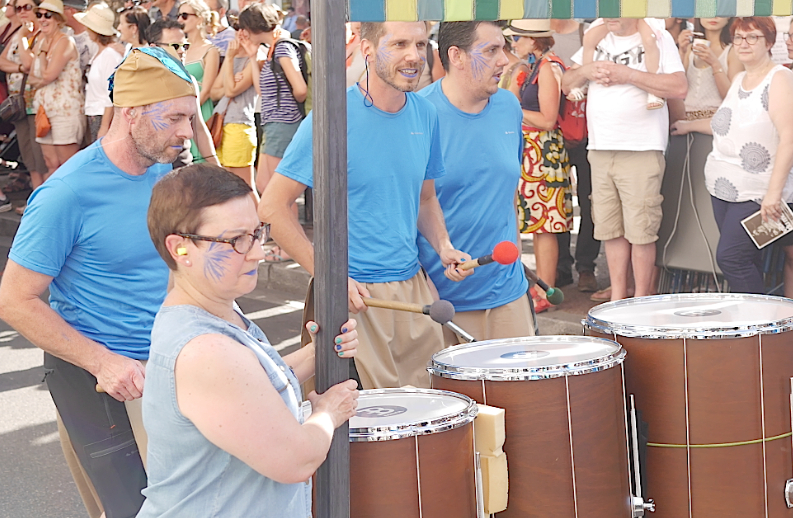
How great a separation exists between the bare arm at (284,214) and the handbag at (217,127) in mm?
4827

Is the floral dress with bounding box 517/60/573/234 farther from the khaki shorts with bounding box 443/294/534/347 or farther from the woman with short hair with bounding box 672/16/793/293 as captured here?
the khaki shorts with bounding box 443/294/534/347

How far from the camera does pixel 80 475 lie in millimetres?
3264

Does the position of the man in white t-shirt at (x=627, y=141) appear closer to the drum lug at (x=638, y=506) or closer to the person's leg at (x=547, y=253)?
the person's leg at (x=547, y=253)

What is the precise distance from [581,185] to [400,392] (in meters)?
4.55

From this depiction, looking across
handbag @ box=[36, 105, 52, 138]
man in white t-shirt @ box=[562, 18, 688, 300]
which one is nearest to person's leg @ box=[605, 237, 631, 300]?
man in white t-shirt @ box=[562, 18, 688, 300]

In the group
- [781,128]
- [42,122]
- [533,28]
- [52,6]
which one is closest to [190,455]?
[781,128]

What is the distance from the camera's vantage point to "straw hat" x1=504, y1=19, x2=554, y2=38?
662cm

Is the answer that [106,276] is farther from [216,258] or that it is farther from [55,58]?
[55,58]

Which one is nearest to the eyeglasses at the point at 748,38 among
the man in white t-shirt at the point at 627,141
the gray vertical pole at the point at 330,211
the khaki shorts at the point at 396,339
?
the man in white t-shirt at the point at 627,141

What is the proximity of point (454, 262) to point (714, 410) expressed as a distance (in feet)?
3.61

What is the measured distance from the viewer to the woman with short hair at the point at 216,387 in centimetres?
200

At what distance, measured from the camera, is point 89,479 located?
123 inches

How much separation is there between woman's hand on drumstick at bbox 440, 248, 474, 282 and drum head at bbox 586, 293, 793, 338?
50 centimetres

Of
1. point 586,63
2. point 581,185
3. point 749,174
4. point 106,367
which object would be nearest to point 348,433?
point 106,367
